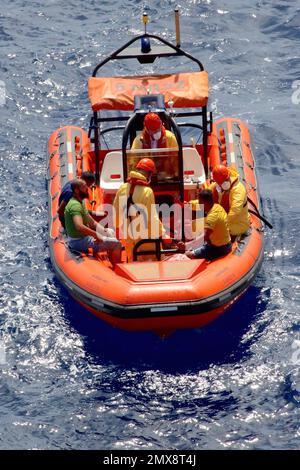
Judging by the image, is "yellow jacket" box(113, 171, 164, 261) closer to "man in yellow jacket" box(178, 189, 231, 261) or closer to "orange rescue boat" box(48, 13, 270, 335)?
"orange rescue boat" box(48, 13, 270, 335)

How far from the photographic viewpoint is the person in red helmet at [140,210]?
11.0 meters

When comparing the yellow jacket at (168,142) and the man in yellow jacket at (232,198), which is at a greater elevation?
the yellow jacket at (168,142)

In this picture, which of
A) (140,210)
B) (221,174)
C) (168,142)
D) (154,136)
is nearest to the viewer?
(140,210)

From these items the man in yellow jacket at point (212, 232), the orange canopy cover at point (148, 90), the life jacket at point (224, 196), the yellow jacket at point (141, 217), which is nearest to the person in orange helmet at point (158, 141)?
the orange canopy cover at point (148, 90)

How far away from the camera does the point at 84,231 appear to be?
11.0m

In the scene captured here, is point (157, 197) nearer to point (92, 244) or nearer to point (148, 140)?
point (148, 140)

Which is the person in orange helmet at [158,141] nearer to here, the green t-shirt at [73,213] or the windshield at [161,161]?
the windshield at [161,161]

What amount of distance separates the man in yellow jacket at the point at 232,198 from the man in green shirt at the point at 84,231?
1.39m

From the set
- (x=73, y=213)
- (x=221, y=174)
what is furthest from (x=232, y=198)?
(x=73, y=213)

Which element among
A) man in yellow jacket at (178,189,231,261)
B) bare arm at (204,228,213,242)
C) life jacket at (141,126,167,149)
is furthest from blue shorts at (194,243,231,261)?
life jacket at (141,126,167,149)

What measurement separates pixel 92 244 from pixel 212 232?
56.7 inches

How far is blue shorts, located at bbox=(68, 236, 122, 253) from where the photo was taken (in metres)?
11.1

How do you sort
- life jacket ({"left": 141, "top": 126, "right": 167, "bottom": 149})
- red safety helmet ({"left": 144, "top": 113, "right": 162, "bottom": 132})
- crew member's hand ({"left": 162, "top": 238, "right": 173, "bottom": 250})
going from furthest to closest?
life jacket ({"left": 141, "top": 126, "right": 167, "bottom": 149}) → red safety helmet ({"left": 144, "top": 113, "right": 162, "bottom": 132}) → crew member's hand ({"left": 162, "top": 238, "right": 173, "bottom": 250})

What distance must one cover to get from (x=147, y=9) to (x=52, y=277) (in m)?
9.39
